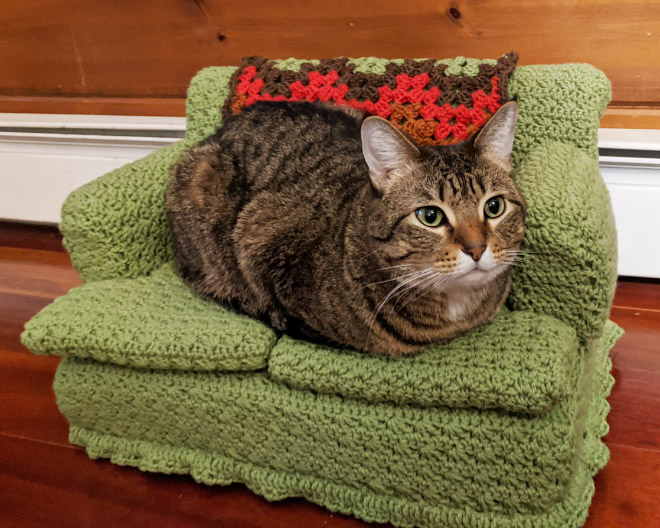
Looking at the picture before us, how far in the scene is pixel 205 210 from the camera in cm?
129

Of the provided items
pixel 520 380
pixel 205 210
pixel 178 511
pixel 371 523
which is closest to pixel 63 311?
pixel 205 210

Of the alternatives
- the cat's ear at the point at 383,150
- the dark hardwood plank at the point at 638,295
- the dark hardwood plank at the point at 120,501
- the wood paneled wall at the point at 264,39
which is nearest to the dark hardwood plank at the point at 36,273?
the wood paneled wall at the point at 264,39

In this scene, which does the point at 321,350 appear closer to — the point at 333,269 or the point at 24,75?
the point at 333,269

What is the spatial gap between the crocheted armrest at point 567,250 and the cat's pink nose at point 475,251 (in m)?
0.14

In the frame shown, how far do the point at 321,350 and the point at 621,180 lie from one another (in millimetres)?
1179

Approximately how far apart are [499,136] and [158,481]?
3.19ft

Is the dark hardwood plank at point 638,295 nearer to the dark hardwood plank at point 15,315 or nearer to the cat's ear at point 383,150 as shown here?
the cat's ear at point 383,150

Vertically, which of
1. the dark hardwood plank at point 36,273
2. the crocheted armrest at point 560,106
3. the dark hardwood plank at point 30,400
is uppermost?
the crocheted armrest at point 560,106

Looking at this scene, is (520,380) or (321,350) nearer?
(520,380)

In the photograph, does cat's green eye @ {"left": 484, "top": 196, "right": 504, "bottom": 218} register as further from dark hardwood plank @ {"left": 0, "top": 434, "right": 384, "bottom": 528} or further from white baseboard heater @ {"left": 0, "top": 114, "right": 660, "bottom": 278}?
white baseboard heater @ {"left": 0, "top": 114, "right": 660, "bottom": 278}

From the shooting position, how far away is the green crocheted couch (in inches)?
39.5

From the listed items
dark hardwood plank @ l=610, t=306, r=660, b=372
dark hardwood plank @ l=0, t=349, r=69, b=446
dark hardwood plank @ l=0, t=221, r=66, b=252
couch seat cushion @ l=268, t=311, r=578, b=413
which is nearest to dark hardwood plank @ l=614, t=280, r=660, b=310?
dark hardwood plank @ l=610, t=306, r=660, b=372

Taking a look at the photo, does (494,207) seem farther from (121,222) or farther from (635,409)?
(121,222)

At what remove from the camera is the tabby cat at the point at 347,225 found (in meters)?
0.95
